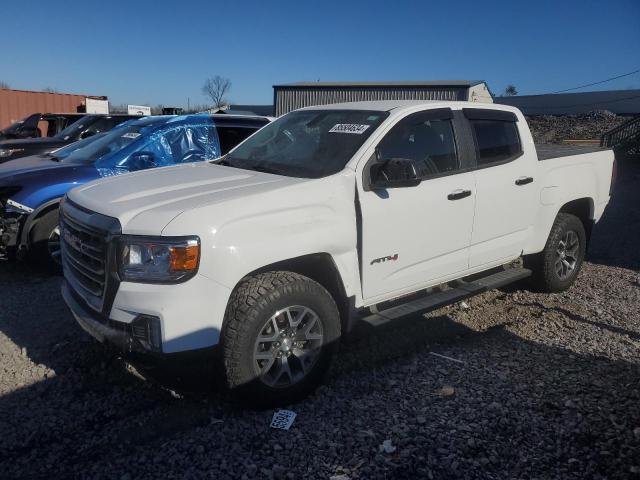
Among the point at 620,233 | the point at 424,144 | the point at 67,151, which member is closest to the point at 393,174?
the point at 424,144

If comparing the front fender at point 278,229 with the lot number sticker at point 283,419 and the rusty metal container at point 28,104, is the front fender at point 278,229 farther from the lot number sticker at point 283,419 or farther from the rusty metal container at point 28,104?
the rusty metal container at point 28,104

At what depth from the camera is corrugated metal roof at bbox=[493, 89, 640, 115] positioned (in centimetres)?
3750

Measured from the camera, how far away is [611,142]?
787 inches

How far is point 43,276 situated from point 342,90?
24.7 metres

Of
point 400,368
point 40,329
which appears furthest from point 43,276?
point 400,368

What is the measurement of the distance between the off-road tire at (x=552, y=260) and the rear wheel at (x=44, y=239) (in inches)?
195

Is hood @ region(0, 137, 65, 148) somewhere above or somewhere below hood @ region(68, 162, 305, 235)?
above

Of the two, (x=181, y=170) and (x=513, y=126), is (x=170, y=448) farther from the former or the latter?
(x=513, y=126)

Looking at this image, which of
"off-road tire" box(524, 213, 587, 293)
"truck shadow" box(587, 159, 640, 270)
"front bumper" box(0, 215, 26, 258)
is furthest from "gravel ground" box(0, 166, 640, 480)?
"truck shadow" box(587, 159, 640, 270)

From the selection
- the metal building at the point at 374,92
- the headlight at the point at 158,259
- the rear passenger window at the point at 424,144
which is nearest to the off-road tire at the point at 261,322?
the headlight at the point at 158,259

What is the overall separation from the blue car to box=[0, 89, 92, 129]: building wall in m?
20.4

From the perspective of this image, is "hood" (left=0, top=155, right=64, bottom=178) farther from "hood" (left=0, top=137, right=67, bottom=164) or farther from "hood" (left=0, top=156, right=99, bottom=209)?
"hood" (left=0, top=137, right=67, bottom=164)

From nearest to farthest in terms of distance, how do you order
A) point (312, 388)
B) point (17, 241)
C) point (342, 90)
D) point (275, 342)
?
point (275, 342), point (312, 388), point (17, 241), point (342, 90)

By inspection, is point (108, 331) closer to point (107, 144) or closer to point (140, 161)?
point (140, 161)
